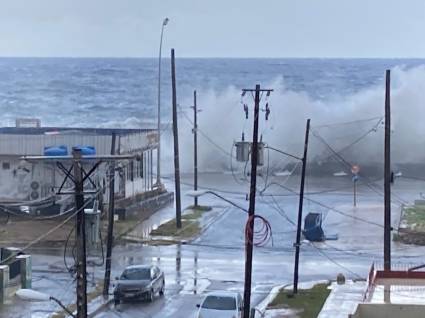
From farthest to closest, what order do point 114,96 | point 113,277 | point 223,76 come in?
point 223,76 < point 114,96 < point 113,277

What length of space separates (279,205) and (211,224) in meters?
5.75

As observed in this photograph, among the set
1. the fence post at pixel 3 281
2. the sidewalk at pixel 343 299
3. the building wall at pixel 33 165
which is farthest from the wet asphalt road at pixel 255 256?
the building wall at pixel 33 165

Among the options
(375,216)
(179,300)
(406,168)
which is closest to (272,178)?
(406,168)

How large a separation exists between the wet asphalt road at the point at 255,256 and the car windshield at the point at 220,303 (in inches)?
36.7

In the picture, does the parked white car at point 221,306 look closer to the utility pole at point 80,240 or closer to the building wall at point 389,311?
the building wall at point 389,311

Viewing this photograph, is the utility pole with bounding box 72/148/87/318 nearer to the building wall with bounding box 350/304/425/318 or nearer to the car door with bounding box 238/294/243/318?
the building wall with bounding box 350/304/425/318

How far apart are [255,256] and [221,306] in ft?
32.2

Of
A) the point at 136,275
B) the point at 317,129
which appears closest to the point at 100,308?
the point at 136,275

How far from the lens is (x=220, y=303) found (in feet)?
96.7

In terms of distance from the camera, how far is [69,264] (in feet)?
121

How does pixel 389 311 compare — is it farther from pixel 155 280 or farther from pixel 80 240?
pixel 155 280

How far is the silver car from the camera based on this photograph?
105 ft

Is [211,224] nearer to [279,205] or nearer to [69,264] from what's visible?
[279,205]

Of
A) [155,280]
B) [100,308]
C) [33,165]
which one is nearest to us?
[100,308]
